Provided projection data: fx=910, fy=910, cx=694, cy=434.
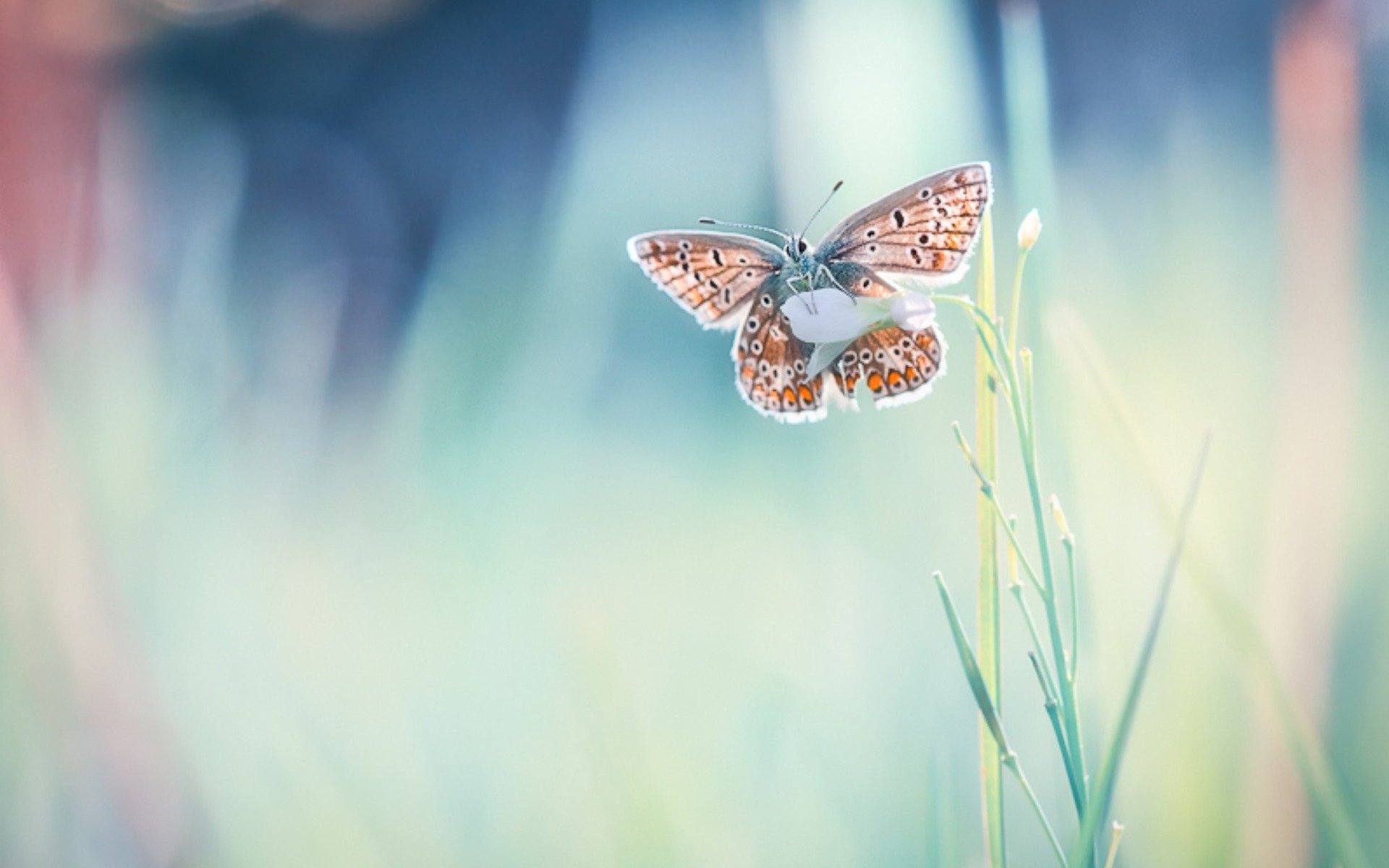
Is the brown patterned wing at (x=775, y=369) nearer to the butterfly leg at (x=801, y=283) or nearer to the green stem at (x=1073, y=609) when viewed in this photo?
the butterfly leg at (x=801, y=283)

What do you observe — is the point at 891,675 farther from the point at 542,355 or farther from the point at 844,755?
the point at 542,355

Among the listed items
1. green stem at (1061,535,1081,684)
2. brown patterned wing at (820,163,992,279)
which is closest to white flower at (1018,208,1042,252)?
brown patterned wing at (820,163,992,279)

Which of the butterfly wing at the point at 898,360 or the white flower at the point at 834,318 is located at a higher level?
the white flower at the point at 834,318

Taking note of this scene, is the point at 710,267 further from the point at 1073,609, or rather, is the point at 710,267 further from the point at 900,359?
the point at 1073,609

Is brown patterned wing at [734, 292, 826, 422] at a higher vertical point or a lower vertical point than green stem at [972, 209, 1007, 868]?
higher

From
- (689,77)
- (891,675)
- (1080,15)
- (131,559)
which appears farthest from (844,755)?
(1080,15)

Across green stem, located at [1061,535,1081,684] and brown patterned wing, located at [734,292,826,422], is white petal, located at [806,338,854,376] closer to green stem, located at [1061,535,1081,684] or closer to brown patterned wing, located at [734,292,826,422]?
brown patterned wing, located at [734,292,826,422]

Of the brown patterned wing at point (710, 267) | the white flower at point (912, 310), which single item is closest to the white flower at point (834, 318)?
the white flower at point (912, 310)

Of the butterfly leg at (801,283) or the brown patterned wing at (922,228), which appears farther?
the butterfly leg at (801,283)
